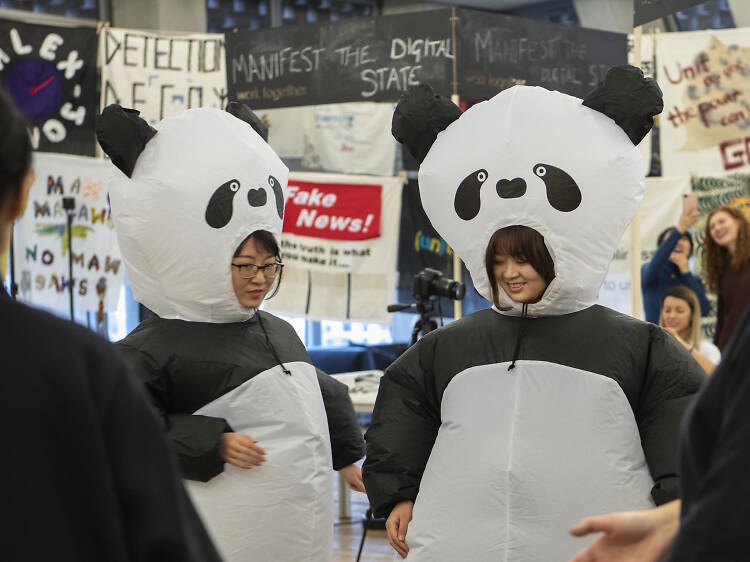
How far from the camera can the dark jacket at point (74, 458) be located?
1038 millimetres

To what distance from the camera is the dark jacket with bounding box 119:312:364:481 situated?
2.33 m

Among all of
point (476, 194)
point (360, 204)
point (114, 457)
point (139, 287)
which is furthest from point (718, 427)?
point (360, 204)

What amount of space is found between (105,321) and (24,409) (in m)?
5.87

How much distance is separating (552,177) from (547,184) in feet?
0.06

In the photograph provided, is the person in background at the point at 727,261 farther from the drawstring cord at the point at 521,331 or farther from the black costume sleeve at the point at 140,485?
the black costume sleeve at the point at 140,485

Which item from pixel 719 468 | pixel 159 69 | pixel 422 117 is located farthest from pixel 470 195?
pixel 159 69

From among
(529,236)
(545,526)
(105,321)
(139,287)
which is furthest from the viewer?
(105,321)

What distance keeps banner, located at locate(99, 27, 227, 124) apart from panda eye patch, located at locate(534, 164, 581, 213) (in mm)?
4280

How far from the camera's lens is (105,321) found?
6.76m

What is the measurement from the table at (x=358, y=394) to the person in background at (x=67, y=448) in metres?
3.44

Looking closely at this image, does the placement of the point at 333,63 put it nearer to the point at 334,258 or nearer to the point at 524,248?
the point at 334,258

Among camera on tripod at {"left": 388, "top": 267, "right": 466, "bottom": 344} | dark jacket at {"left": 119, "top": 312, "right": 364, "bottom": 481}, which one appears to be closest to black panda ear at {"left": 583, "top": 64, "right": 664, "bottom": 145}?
dark jacket at {"left": 119, "top": 312, "right": 364, "bottom": 481}

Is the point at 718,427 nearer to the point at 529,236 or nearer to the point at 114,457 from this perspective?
the point at 114,457

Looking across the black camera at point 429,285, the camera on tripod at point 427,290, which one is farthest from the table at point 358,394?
the black camera at point 429,285
